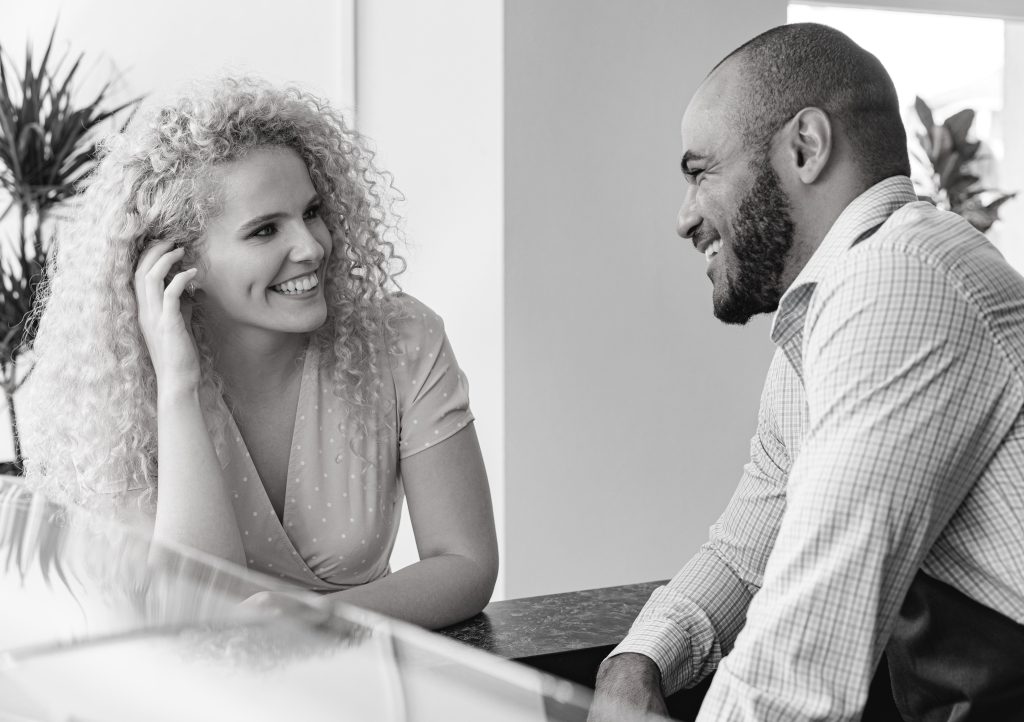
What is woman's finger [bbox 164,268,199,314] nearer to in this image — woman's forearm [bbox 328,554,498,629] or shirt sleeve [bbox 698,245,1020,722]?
woman's forearm [bbox 328,554,498,629]

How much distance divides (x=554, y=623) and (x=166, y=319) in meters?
0.83

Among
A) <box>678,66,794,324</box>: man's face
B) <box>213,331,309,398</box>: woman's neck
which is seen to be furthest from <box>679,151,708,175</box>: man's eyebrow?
<box>213,331,309,398</box>: woman's neck

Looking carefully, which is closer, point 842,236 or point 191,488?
point 842,236

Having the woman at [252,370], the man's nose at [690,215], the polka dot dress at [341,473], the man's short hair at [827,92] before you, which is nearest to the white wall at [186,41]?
the woman at [252,370]

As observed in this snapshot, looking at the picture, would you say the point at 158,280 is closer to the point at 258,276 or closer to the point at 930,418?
the point at 258,276

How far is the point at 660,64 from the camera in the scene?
12.8 feet

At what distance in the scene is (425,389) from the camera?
1.91 meters

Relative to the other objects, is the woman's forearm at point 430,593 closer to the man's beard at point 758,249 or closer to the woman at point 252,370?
the woman at point 252,370

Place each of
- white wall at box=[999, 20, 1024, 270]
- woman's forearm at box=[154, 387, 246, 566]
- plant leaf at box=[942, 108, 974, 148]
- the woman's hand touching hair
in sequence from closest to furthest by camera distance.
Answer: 1. woman's forearm at box=[154, 387, 246, 566]
2. the woman's hand touching hair
3. plant leaf at box=[942, 108, 974, 148]
4. white wall at box=[999, 20, 1024, 270]

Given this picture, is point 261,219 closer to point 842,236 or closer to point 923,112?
point 842,236

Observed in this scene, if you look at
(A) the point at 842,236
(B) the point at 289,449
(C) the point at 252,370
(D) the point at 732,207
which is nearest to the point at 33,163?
(C) the point at 252,370

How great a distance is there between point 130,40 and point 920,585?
→ 391 cm

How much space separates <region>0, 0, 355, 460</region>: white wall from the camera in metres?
4.15

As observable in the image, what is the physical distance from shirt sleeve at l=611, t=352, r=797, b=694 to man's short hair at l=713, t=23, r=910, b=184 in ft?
1.03
